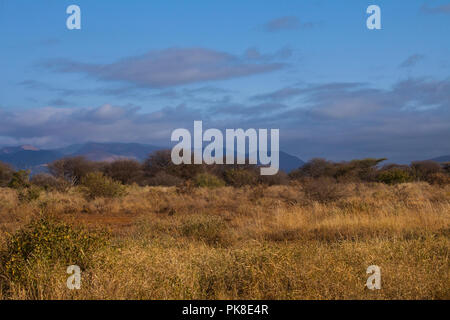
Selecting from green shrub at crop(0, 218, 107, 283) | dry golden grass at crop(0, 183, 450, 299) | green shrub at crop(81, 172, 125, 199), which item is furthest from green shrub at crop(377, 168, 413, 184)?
green shrub at crop(0, 218, 107, 283)

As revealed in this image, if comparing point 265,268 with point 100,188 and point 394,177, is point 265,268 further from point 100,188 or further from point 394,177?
point 394,177

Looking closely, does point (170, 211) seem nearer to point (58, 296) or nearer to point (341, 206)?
point (341, 206)

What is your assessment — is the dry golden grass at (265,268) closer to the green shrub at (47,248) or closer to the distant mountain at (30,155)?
the green shrub at (47,248)

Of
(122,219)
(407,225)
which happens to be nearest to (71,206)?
(122,219)

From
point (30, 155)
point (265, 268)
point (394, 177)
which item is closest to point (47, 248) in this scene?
point (265, 268)

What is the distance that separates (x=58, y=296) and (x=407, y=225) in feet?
27.7

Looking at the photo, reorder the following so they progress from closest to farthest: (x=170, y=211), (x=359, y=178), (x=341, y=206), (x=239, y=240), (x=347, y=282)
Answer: (x=347, y=282)
(x=239, y=240)
(x=341, y=206)
(x=170, y=211)
(x=359, y=178)

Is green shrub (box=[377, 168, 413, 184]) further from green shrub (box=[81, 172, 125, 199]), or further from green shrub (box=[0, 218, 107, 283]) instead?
green shrub (box=[0, 218, 107, 283])

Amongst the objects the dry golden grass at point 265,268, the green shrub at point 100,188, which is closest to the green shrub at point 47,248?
the dry golden grass at point 265,268

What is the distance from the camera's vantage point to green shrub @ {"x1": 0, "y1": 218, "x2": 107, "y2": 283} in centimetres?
637

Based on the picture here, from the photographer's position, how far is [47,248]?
21.7 feet

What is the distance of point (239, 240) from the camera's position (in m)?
10.4

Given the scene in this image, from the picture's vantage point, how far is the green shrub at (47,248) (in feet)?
20.9
